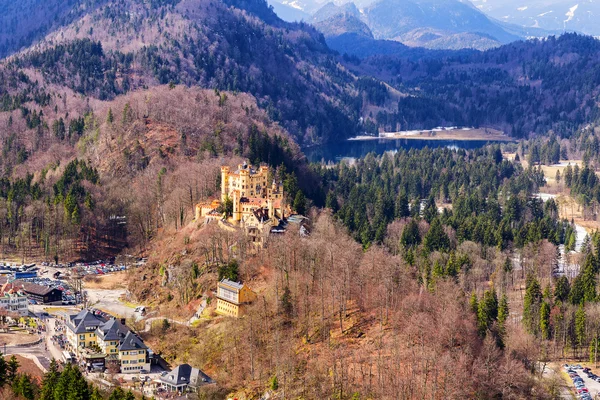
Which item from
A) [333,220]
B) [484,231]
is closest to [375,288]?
[333,220]

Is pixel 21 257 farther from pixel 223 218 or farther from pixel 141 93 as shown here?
pixel 141 93

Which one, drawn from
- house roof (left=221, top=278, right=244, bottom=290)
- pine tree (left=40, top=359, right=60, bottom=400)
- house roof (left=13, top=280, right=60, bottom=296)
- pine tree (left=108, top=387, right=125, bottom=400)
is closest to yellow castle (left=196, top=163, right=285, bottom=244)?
house roof (left=221, top=278, right=244, bottom=290)

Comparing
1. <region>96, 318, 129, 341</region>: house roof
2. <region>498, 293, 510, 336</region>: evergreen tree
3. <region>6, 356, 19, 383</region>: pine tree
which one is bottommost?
<region>6, 356, 19, 383</region>: pine tree

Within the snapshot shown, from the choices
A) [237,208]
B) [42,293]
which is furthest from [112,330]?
[237,208]

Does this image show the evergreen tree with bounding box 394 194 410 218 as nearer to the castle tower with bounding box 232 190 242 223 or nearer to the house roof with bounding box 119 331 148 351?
the castle tower with bounding box 232 190 242 223

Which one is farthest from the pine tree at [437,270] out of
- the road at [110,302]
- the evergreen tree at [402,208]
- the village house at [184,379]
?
the evergreen tree at [402,208]

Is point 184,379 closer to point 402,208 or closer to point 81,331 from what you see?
point 81,331

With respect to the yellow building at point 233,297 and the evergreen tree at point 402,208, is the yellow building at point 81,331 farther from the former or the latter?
the evergreen tree at point 402,208
